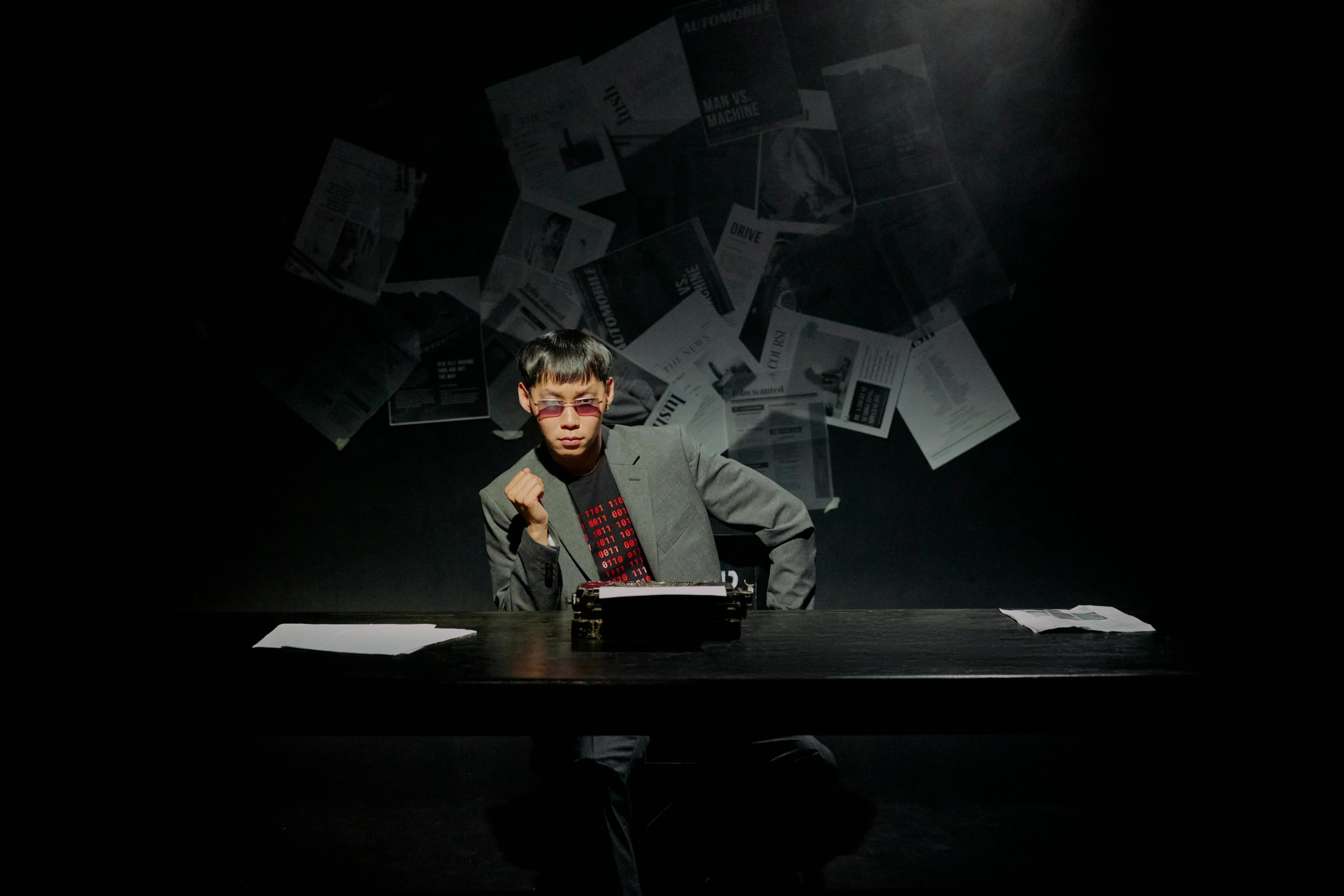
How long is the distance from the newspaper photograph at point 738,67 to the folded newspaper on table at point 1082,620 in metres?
1.45

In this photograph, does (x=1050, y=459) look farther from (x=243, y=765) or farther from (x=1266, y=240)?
(x=243, y=765)

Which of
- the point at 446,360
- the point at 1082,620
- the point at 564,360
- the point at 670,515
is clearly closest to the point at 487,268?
the point at 446,360

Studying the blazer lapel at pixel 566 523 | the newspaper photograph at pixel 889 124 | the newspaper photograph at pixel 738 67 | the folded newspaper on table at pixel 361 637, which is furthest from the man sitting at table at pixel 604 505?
the newspaper photograph at pixel 889 124

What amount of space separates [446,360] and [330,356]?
0.32 meters

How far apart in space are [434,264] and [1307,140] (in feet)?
7.80

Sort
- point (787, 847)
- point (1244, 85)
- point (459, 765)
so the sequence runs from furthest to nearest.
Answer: point (459, 765), point (1244, 85), point (787, 847)

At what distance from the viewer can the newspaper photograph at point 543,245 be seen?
250cm

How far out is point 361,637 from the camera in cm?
156

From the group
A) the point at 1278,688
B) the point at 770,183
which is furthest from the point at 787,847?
the point at 770,183

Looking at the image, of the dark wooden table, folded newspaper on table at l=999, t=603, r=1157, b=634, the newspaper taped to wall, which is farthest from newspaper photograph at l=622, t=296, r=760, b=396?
the dark wooden table

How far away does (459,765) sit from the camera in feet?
8.64

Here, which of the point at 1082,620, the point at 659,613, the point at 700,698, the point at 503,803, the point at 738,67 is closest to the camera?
the point at 700,698

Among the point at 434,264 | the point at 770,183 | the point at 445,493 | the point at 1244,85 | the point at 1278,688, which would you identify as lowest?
the point at 1278,688

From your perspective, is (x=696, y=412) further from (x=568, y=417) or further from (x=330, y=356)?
(x=330, y=356)
